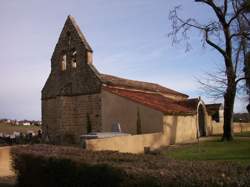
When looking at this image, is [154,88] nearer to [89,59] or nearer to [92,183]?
[89,59]

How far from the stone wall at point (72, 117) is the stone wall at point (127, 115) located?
0.99 metres

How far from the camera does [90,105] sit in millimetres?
30500

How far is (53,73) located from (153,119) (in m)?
11.6

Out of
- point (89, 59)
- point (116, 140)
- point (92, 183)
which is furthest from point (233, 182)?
point (89, 59)

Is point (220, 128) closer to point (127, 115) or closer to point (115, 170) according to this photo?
point (127, 115)

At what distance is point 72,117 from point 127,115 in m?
6.09

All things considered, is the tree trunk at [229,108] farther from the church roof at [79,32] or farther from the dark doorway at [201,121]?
the church roof at [79,32]

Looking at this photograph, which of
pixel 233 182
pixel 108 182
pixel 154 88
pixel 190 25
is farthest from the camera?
pixel 154 88

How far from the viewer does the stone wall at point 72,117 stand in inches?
1197

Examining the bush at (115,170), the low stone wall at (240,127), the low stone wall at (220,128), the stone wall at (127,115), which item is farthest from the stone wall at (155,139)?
the low stone wall at (240,127)

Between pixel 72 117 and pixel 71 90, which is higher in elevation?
pixel 71 90

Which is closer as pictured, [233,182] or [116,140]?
[233,182]

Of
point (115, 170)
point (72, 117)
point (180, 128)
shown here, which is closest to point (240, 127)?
point (180, 128)

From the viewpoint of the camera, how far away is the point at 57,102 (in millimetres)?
32281
